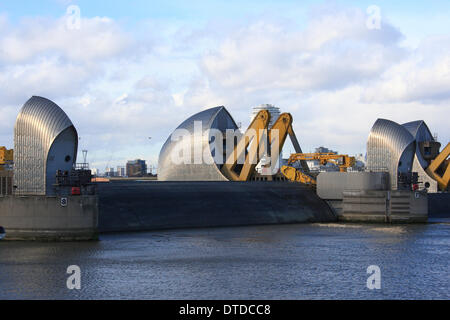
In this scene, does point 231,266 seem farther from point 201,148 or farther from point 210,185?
point 201,148

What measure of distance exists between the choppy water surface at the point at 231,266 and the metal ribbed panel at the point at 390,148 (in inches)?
769

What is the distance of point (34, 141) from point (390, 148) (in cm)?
4371

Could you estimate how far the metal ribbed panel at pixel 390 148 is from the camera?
253 feet

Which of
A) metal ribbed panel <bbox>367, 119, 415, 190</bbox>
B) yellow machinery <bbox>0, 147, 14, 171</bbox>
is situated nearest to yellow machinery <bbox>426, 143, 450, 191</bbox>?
metal ribbed panel <bbox>367, 119, 415, 190</bbox>

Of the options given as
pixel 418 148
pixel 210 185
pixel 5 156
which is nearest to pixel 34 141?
pixel 5 156

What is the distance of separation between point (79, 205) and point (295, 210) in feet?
104

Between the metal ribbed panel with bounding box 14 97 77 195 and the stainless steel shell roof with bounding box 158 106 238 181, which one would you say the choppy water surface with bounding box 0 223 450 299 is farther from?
the stainless steel shell roof with bounding box 158 106 238 181

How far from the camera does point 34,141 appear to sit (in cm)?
5062

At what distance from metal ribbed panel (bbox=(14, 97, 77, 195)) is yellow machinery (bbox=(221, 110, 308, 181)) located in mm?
39469

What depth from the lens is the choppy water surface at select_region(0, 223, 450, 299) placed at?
32656 millimetres
